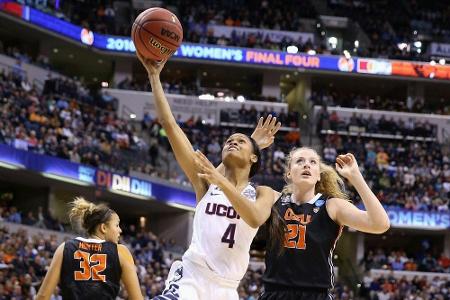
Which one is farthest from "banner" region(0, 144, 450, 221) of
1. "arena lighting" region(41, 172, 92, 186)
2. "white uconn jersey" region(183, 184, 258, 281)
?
"white uconn jersey" region(183, 184, 258, 281)

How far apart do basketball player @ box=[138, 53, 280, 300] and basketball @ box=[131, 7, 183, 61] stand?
146mm

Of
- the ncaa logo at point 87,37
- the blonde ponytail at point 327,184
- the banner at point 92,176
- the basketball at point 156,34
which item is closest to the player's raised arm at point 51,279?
the basketball at point 156,34

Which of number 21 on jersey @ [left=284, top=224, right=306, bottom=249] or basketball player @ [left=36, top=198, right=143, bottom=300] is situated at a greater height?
number 21 on jersey @ [left=284, top=224, right=306, bottom=249]

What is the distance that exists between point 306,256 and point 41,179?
67.2 feet

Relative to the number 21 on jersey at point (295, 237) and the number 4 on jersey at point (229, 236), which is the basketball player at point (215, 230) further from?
the number 21 on jersey at point (295, 237)

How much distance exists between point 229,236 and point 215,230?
0.10 meters

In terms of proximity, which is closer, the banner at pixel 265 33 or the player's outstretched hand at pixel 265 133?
the player's outstretched hand at pixel 265 133

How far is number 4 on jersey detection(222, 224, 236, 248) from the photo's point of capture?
17.4ft

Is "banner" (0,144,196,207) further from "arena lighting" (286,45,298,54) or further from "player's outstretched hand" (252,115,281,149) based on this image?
"player's outstretched hand" (252,115,281,149)

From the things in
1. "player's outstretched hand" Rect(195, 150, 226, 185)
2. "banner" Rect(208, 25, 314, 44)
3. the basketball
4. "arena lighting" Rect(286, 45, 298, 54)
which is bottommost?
"player's outstretched hand" Rect(195, 150, 226, 185)

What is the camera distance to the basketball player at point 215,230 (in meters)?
5.26

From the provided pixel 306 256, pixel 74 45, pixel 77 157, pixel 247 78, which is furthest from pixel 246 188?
pixel 247 78

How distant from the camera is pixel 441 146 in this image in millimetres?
33688

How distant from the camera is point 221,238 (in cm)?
531
